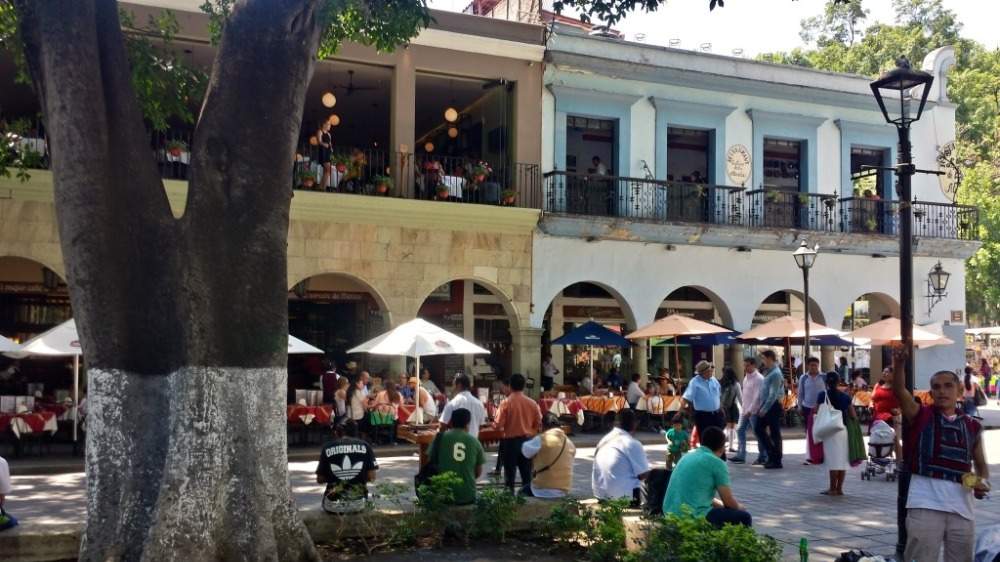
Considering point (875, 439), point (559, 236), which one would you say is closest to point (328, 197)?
point (559, 236)

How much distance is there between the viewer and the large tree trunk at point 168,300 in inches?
255

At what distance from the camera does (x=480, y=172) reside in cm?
1978

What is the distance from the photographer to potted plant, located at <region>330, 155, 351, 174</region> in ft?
61.1

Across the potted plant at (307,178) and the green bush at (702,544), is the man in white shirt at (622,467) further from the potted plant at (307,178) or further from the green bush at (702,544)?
the potted plant at (307,178)

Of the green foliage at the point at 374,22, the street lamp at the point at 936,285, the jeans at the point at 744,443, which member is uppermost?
the green foliage at the point at 374,22

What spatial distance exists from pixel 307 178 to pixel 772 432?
9.63 metres

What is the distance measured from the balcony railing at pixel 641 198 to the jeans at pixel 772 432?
25.4ft

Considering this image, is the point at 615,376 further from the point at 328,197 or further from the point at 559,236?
the point at 328,197

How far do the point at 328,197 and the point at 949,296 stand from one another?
16.2 m

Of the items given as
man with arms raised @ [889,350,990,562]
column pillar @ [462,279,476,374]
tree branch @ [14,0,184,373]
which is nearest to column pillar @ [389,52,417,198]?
column pillar @ [462,279,476,374]

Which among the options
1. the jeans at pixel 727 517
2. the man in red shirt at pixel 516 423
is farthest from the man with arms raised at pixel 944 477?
the man in red shirt at pixel 516 423

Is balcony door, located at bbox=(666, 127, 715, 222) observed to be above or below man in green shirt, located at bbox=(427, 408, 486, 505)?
above

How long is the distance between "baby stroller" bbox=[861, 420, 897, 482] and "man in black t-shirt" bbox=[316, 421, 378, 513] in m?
7.23

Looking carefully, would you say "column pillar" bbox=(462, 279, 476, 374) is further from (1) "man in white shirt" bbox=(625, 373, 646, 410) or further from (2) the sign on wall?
(2) the sign on wall
